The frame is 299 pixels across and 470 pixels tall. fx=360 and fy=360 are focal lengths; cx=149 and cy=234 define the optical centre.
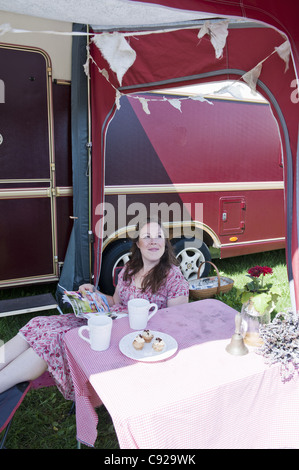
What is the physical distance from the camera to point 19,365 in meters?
1.87

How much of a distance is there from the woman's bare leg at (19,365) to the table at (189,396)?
1.26 feet

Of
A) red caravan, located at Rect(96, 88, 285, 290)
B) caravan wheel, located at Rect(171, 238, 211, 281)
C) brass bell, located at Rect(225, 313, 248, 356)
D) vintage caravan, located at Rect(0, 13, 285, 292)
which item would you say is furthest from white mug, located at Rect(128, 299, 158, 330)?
caravan wheel, located at Rect(171, 238, 211, 281)

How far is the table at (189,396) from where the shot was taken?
3.79 feet

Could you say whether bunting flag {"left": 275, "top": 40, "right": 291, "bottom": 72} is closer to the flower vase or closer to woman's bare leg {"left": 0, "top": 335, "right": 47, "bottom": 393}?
the flower vase

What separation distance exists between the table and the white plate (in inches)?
0.8

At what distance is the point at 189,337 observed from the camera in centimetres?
166

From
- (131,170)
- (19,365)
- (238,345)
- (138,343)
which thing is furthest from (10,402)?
(131,170)

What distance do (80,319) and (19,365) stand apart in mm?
450

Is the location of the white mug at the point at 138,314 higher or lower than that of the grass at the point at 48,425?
higher

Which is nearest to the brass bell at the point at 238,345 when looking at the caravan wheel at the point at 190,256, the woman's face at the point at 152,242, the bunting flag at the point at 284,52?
the woman's face at the point at 152,242

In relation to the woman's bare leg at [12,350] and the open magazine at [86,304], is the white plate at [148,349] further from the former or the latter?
the woman's bare leg at [12,350]

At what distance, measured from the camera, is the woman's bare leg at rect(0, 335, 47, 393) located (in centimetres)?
182

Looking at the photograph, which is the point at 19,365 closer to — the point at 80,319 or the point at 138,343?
the point at 80,319
